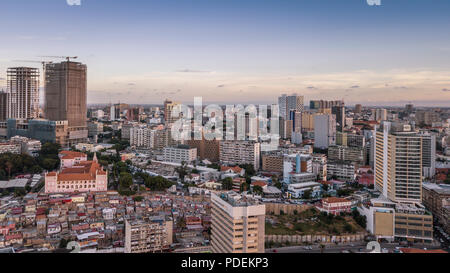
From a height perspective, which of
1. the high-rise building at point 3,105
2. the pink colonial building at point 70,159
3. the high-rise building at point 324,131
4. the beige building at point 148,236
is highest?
the high-rise building at point 3,105

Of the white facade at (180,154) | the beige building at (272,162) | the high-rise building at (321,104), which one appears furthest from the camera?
the high-rise building at (321,104)

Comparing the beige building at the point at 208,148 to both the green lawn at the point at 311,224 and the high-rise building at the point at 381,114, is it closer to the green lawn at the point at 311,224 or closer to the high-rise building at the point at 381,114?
the high-rise building at the point at 381,114

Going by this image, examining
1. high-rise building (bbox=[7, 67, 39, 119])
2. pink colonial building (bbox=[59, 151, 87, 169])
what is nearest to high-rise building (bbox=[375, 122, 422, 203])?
pink colonial building (bbox=[59, 151, 87, 169])

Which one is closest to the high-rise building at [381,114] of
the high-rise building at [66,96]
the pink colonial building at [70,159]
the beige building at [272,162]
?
the beige building at [272,162]

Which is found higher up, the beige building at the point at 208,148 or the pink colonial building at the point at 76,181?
the beige building at the point at 208,148

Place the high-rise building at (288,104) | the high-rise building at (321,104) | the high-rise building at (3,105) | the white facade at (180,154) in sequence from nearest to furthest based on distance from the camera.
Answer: the white facade at (180,154) → the high-rise building at (288,104) → the high-rise building at (321,104) → the high-rise building at (3,105)

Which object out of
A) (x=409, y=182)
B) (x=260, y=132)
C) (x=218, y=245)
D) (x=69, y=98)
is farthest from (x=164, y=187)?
(x=69, y=98)

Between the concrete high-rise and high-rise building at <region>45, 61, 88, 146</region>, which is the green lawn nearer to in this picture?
high-rise building at <region>45, 61, 88, 146</region>
